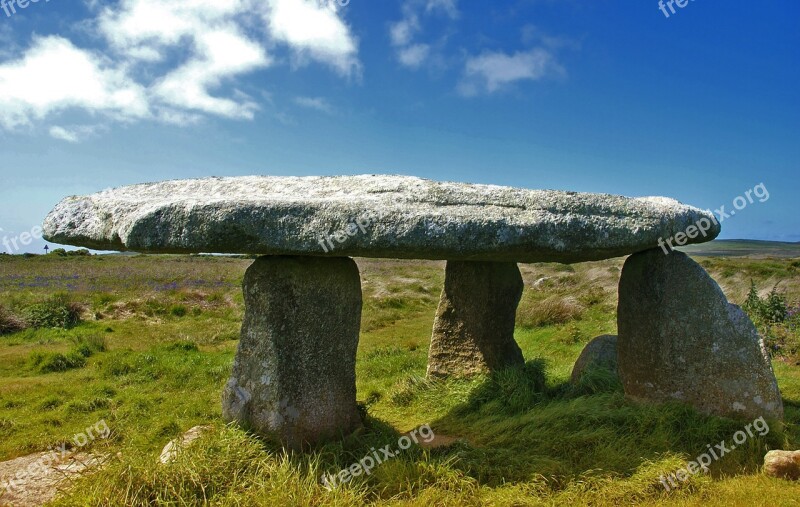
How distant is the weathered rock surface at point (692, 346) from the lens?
6082 mm

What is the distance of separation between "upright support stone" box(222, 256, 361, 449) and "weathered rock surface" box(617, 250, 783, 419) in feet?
11.3

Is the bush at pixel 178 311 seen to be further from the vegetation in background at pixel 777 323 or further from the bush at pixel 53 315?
the vegetation in background at pixel 777 323

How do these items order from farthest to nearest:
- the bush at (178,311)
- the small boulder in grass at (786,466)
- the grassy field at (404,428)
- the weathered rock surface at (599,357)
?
the bush at (178,311) → the weathered rock surface at (599,357) → the small boulder in grass at (786,466) → the grassy field at (404,428)

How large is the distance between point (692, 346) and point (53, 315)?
604 inches

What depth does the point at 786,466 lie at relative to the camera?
5.24m

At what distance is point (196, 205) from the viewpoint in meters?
4.85

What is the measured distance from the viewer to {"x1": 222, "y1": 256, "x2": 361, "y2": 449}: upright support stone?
5625 millimetres

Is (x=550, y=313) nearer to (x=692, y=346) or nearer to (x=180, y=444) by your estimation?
(x=692, y=346)

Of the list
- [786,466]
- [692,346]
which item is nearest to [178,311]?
[692,346]

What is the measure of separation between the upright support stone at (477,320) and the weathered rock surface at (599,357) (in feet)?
2.98

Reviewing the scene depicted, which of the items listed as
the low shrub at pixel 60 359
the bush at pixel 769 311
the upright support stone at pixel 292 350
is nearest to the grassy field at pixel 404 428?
the low shrub at pixel 60 359

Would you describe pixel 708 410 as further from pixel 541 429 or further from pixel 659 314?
pixel 541 429

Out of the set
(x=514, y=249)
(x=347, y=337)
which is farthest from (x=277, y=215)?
(x=514, y=249)

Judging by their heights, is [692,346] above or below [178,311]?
above
